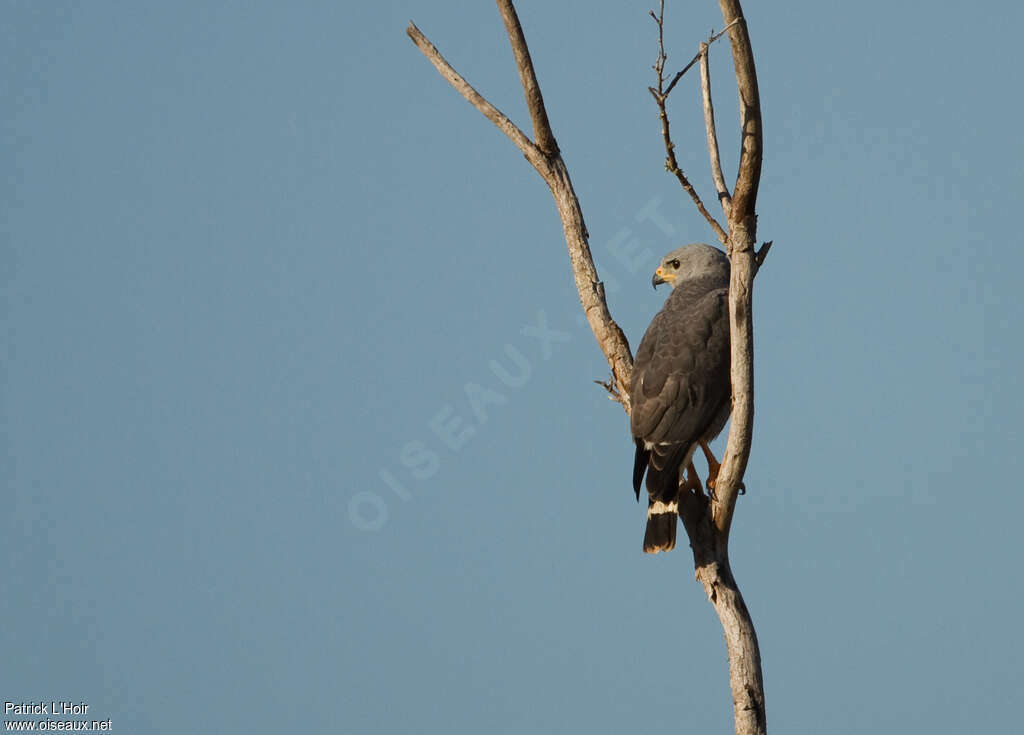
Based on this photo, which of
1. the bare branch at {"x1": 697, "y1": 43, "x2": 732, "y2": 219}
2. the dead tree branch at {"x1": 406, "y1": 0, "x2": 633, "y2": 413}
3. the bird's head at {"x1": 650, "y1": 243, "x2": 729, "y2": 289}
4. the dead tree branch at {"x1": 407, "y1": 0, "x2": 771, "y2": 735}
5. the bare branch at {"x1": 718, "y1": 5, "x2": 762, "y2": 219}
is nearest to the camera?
the bare branch at {"x1": 718, "y1": 5, "x2": 762, "y2": 219}

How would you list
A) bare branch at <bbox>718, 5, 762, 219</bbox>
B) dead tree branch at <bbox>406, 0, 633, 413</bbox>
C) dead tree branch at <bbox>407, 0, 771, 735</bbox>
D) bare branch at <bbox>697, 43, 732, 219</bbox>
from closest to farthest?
bare branch at <bbox>718, 5, 762, 219</bbox>, dead tree branch at <bbox>407, 0, 771, 735</bbox>, bare branch at <bbox>697, 43, 732, 219</bbox>, dead tree branch at <bbox>406, 0, 633, 413</bbox>

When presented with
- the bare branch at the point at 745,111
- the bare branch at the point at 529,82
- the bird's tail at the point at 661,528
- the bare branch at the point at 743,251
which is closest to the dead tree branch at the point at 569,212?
the bare branch at the point at 529,82

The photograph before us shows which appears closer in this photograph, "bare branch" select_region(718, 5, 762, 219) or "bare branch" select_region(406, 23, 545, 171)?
"bare branch" select_region(718, 5, 762, 219)

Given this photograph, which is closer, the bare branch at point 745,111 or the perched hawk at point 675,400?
the bare branch at point 745,111

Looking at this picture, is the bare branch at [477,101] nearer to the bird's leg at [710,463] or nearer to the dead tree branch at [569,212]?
the dead tree branch at [569,212]

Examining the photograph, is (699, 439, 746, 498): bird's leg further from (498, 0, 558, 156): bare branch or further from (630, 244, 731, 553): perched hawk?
(498, 0, 558, 156): bare branch

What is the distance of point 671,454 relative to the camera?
738 centimetres

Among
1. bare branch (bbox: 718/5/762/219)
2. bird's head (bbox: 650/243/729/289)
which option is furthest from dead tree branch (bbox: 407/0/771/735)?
bird's head (bbox: 650/243/729/289)

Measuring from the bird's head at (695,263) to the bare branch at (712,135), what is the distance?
4.61 ft

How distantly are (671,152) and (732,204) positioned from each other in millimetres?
483

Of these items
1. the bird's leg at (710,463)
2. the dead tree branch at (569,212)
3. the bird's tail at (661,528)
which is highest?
the dead tree branch at (569,212)

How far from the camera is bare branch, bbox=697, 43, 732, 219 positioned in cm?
689

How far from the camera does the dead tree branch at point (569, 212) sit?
7801mm

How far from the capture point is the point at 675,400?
7449 millimetres
